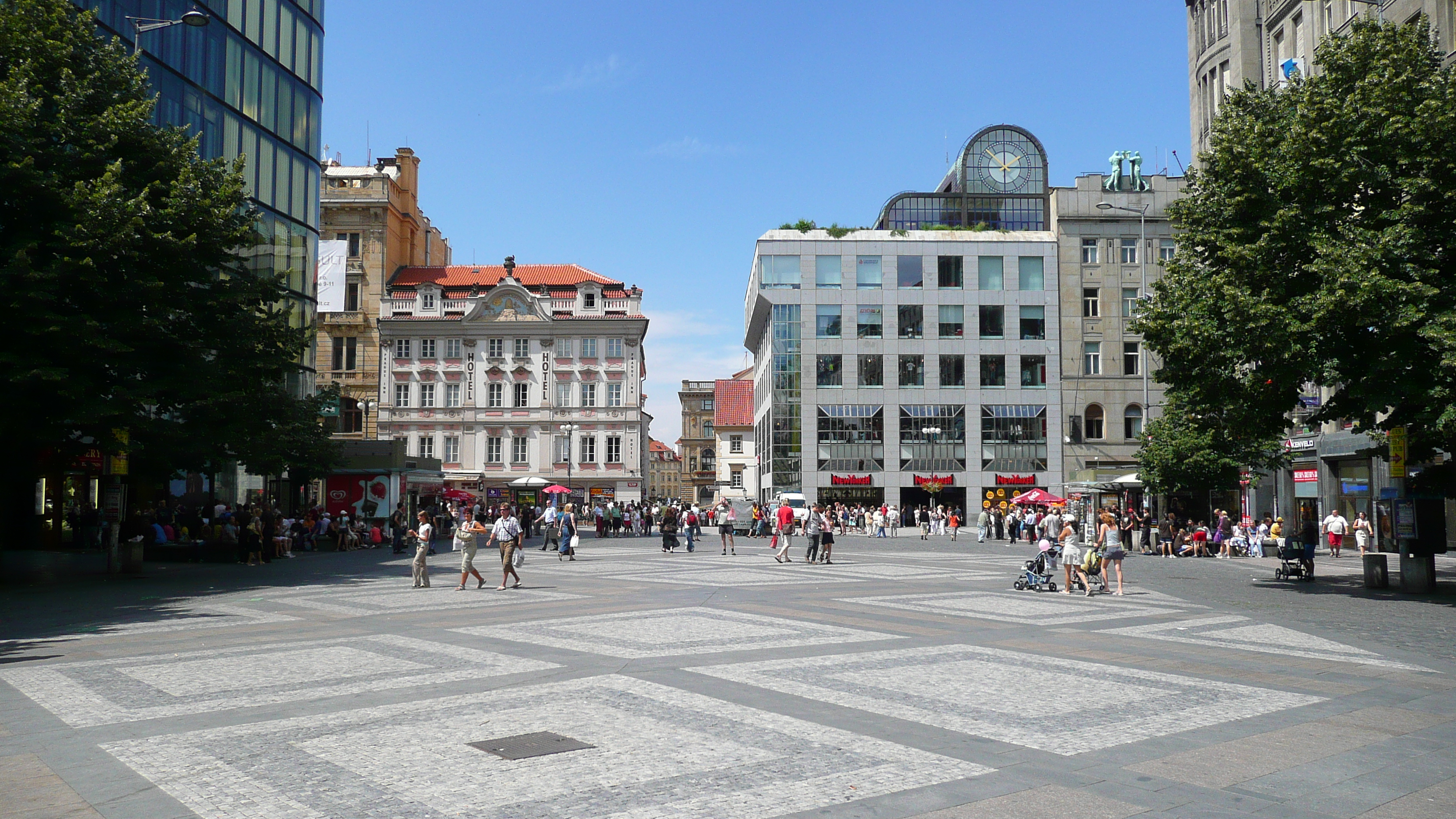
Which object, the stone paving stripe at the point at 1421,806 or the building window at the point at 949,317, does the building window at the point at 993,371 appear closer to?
the building window at the point at 949,317

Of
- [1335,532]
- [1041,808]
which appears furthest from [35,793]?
[1335,532]

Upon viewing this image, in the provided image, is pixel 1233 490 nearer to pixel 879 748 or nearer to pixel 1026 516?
pixel 1026 516

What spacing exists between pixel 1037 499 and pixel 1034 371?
810 inches

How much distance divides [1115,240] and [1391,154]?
165 ft

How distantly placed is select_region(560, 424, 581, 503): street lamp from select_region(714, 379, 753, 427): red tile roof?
39355 millimetres

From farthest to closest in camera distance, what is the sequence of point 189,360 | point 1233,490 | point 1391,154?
point 1233,490, point 189,360, point 1391,154

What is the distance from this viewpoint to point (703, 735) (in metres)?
7.82

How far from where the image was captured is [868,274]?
70062mm

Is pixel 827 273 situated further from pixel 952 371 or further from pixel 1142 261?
pixel 1142 261

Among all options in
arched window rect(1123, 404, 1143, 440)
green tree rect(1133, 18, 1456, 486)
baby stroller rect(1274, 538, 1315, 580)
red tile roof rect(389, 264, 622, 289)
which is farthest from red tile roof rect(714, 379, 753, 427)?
green tree rect(1133, 18, 1456, 486)

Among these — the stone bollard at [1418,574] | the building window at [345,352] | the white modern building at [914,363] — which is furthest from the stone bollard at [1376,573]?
the building window at [345,352]

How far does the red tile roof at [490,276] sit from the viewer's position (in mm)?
82000

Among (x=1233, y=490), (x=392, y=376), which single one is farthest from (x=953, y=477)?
(x=392, y=376)

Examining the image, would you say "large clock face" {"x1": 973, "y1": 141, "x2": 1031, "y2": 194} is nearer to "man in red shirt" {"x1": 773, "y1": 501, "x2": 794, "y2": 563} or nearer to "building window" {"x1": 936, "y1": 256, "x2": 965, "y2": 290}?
"building window" {"x1": 936, "y1": 256, "x2": 965, "y2": 290}
